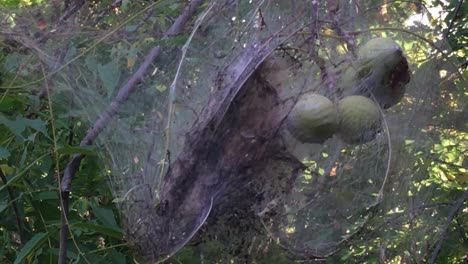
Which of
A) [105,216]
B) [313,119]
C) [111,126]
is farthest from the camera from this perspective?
[105,216]

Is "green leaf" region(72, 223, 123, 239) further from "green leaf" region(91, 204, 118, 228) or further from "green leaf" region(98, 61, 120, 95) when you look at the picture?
"green leaf" region(98, 61, 120, 95)

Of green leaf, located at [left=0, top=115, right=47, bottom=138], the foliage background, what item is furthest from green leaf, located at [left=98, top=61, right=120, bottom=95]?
green leaf, located at [left=0, top=115, right=47, bottom=138]

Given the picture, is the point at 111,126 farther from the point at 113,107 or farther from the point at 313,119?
the point at 313,119

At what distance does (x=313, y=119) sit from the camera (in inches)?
38.4

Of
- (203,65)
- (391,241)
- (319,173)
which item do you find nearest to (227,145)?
(319,173)

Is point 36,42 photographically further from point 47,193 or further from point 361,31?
point 361,31

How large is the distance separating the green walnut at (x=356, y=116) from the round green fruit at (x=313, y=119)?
12 millimetres

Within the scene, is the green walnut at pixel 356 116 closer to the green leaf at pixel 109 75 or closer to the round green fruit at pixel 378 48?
the round green fruit at pixel 378 48

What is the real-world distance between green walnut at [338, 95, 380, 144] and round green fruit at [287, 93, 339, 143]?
1 centimetres

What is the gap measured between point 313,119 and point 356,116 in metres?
Result: 0.06

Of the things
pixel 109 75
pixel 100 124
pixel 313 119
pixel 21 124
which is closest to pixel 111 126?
pixel 100 124

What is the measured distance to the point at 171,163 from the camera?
3.50 ft

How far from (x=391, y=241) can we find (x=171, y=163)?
620mm

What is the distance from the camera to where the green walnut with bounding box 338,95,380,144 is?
3.22 ft
